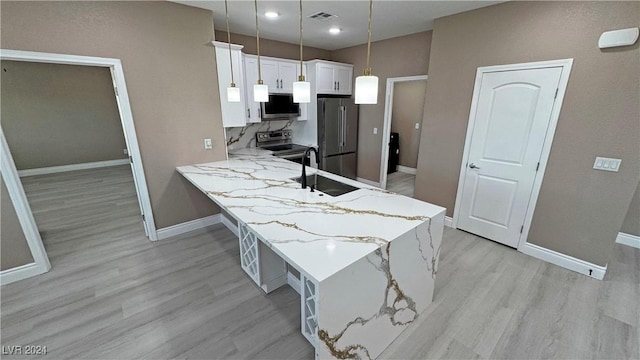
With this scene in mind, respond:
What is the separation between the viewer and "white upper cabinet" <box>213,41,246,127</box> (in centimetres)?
311

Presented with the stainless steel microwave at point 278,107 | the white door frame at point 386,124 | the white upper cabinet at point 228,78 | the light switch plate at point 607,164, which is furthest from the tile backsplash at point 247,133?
the light switch plate at point 607,164

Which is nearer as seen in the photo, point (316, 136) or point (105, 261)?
point (105, 261)

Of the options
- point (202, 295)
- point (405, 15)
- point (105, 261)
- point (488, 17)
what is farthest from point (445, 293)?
point (105, 261)

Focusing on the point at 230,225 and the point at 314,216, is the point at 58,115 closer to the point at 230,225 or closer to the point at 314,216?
the point at 230,225

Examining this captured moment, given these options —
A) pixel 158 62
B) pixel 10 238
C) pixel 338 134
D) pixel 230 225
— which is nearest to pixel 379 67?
pixel 338 134

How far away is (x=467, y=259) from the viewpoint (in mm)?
2764

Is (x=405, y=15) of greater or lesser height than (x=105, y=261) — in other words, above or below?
above

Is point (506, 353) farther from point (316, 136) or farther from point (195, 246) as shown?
point (316, 136)

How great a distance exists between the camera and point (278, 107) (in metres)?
4.20

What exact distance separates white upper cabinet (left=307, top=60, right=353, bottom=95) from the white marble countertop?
244 centimetres

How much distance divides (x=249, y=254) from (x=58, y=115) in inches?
262

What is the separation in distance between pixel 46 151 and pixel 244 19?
234 inches

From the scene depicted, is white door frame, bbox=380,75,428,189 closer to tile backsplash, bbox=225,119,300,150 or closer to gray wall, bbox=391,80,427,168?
gray wall, bbox=391,80,427,168

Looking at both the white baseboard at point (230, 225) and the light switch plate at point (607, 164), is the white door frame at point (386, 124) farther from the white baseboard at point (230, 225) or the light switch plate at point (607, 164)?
the white baseboard at point (230, 225)
